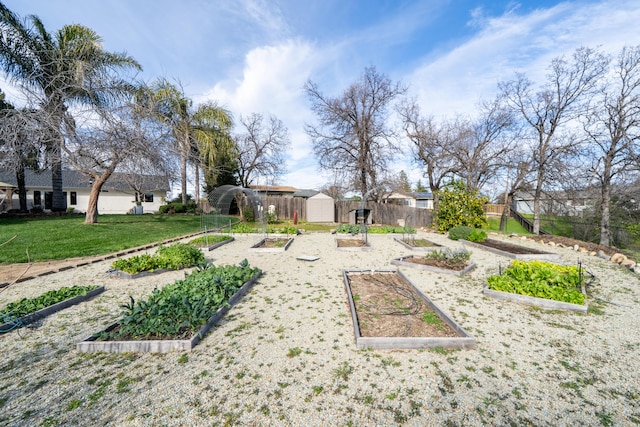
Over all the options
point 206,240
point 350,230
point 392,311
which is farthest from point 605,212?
point 206,240

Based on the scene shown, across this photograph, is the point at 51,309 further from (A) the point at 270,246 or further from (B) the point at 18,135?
(B) the point at 18,135

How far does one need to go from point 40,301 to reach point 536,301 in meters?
7.80

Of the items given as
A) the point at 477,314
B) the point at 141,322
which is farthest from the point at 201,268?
the point at 477,314

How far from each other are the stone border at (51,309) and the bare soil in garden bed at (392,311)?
4.49 m

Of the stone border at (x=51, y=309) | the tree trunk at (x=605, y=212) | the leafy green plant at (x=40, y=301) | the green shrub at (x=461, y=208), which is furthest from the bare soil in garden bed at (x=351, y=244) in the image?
the tree trunk at (x=605, y=212)

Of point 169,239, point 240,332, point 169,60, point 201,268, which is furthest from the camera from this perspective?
point 169,60

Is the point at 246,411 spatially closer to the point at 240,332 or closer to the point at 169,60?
the point at 240,332

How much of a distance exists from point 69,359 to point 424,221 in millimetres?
18257

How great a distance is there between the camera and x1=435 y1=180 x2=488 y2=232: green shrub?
494 inches

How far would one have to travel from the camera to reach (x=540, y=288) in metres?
4.34

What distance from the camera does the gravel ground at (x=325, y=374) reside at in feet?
6.58

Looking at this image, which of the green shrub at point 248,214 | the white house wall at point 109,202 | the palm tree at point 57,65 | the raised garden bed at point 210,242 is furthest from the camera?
the white house wall at point 109,202

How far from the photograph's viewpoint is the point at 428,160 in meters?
16.5

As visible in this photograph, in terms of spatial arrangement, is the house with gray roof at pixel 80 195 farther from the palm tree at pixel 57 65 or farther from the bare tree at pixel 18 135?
the bare tree at pixel 18 135
